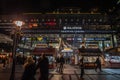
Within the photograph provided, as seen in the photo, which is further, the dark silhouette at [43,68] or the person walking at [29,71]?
the dark silhouette at [43,68]

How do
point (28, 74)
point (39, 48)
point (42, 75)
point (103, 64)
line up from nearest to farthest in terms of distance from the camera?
point (28, 74)
point (42, 75)
point (39, 48)
point (103, 64)

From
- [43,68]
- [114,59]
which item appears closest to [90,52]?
[114,59]

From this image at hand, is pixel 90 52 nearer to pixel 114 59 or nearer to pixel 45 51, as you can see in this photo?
pixel 114 59

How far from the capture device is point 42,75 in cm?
876

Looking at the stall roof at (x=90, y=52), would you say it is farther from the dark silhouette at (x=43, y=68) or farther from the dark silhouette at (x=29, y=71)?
the dark silhouette at (x=29, y=71)

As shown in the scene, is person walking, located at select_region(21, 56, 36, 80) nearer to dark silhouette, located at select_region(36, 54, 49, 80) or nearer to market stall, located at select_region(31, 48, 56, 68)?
dark silhouette, located at select_region(36, 54, 49, 80)

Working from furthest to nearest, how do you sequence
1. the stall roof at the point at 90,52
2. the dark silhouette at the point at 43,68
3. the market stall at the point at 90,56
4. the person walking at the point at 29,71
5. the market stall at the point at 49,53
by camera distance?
the stall roof at the point at 90,52
the market stall at the point at 90,56
the market stall at the point at 49,53
the dark silhouette at the point at 43,68
the person walking at the point at 29,71

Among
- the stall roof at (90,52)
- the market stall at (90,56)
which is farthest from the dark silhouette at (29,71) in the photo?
the stall roof at (90,52)

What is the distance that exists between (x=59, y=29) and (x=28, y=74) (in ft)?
271

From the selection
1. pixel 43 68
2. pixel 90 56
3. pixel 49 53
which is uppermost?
pixel 49 53

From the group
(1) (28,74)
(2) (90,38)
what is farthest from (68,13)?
(1) (28,74)

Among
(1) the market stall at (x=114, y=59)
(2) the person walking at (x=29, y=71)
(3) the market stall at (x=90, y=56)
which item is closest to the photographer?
(2) the person walking at (x=29, y=71)

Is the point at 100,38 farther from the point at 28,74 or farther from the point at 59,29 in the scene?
the point at 28,74

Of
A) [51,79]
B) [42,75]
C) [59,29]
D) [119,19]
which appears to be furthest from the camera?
[59,29]
